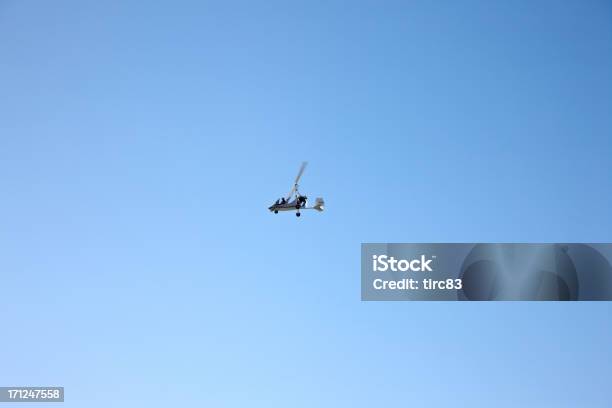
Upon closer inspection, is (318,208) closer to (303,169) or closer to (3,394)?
(303,169)

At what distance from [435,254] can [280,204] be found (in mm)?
23890

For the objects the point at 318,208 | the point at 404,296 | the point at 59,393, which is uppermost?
the point at 318,208

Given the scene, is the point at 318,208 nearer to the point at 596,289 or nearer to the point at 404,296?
the point at 404,296

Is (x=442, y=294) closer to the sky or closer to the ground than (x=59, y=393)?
closer to the sky

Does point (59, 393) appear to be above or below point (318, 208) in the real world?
below

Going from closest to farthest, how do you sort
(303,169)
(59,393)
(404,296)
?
1. (59,393)
2. (404,296)
3. (303,169)

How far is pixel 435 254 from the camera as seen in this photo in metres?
102

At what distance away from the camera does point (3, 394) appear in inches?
3703

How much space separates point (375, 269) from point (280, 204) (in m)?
20.6

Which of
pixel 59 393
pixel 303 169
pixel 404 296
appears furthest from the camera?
pixel 303 169

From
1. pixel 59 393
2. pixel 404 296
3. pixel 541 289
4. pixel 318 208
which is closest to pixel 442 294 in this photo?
pixel 404 296

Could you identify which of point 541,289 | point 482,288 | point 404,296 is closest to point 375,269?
point 404,296

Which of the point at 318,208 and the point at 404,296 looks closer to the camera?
the point at 404,296

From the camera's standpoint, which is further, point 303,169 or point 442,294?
point 303,169
